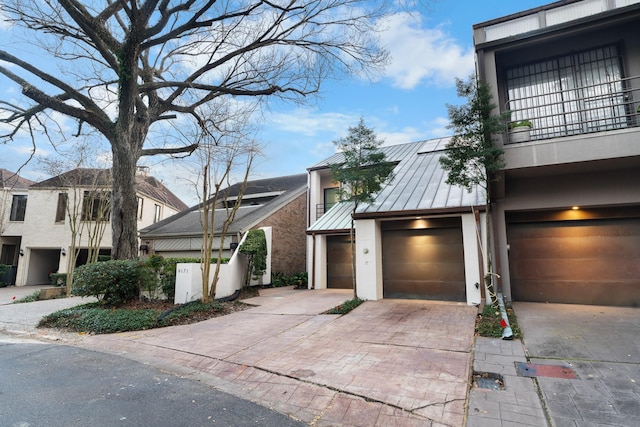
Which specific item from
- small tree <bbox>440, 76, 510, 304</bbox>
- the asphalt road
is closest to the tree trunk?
the asphalt road

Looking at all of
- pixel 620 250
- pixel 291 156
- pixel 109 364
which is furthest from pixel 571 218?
pixel 109 364

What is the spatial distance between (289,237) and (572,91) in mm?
13421

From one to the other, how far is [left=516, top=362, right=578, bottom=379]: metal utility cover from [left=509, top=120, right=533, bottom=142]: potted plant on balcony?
17.4 ft

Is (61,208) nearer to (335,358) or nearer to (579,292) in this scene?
(335,358)

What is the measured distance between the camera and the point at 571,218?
9.17 m

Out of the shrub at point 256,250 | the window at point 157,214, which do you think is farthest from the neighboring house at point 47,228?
the shrub at point 256,250

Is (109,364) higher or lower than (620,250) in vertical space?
lower

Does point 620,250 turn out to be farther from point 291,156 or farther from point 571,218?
point 291,156

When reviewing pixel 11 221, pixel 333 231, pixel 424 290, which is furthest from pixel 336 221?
pixel 11 221

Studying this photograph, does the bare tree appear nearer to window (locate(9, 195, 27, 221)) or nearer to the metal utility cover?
window (locate(9, 195, 27, 221))

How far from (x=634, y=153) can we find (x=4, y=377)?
11752 mm

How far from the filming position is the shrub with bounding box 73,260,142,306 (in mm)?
9212

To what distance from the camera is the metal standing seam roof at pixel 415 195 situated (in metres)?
9.91

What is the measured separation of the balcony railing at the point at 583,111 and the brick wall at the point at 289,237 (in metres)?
11.6
